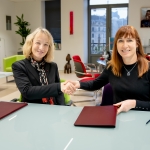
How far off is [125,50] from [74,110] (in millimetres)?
685

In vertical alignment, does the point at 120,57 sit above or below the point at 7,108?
above

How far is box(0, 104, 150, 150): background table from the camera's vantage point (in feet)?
3.90

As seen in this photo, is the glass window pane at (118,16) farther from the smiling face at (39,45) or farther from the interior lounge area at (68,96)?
the smiling face at (39,45)

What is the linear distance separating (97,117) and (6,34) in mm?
8387

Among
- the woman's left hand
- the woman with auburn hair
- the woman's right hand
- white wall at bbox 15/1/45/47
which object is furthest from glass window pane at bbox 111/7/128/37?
the woman's left hand

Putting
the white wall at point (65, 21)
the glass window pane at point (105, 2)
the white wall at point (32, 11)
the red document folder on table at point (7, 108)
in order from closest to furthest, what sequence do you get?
the red document folder on table at point (7, 108), the white wall at point (65, 21), the glass window pane at point (105, 2), the white wall at point (32, 11)

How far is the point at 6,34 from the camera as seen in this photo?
30.1 feet

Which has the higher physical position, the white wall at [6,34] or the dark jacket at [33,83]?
the white wall at [6,34]

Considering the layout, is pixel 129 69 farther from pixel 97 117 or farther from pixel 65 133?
pixel 65 133

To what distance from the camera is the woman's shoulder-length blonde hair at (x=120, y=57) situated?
1932mm

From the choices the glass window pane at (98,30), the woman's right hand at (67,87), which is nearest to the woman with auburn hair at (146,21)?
the glass window pane at (98,30)

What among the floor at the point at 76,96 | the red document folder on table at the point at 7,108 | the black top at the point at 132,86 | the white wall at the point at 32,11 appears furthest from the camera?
the white wall at the point at 32,11

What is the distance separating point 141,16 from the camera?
27.4 ft

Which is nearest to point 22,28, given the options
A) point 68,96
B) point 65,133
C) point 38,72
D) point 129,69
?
point 68,96
